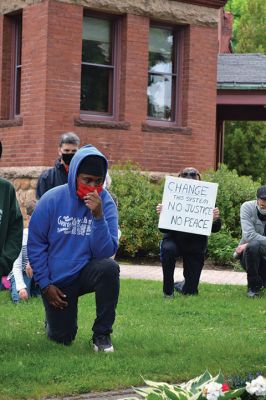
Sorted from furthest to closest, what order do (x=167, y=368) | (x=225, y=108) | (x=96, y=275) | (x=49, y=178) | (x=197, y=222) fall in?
(x=225, y=108), (x=197, y=222), (x=49, y=178), (x=96, y=275), (x=167, y=368)

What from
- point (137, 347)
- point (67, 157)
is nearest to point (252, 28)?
point (67, 157)

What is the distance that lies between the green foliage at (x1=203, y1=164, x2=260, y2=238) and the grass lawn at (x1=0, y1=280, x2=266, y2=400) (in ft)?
17.0

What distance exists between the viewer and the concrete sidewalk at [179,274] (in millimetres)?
11727

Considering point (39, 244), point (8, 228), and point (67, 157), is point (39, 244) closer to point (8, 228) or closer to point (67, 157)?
point (8, 228)

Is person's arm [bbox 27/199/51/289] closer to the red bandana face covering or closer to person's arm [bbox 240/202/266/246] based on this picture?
the red bandana face covering

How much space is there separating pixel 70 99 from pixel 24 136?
113cm

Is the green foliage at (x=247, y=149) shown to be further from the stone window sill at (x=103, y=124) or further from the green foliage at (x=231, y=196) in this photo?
the stone window sill at (x=103, y=124)

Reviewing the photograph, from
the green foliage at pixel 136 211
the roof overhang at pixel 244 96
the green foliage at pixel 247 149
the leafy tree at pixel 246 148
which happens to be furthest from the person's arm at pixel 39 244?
the green foliage at pixel 247 149

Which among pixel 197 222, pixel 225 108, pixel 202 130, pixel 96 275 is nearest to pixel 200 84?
pixel 202 130

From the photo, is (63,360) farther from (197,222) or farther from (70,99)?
(70,99)

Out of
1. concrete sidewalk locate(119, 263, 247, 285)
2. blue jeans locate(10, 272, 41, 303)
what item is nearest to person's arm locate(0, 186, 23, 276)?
blue jeans locate(10, 272, 41, 303)

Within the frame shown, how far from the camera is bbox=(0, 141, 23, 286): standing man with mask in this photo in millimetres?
6223

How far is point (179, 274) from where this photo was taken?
12.2m

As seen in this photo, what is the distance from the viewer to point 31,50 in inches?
586
